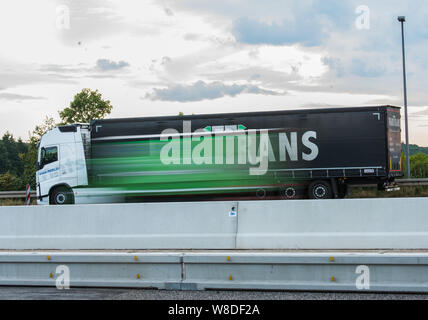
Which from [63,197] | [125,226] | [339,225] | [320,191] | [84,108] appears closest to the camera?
[339,225]

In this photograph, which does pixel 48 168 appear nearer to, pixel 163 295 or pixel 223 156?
pixel 223 156

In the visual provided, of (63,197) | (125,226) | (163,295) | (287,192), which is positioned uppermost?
(287,192)

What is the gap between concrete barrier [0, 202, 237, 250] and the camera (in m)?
7.75

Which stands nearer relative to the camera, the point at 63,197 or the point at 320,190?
the point at 320,190

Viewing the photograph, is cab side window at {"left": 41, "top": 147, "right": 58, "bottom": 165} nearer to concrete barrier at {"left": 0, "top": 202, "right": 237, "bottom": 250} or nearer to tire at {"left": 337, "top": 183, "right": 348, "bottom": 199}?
tire at {"left": 337, "top": 183, "right": 348, "bottom": 199}

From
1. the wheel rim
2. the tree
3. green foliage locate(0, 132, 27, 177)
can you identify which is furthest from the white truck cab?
green foliage locate(0, 132, 27, 177)

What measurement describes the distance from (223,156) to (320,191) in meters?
3.83

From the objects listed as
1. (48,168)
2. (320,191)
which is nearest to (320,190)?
(320,191)

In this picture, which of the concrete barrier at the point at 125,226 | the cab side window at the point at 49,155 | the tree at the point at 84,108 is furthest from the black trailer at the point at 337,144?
the tree at the point at 84,108

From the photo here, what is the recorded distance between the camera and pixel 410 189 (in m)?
22.7

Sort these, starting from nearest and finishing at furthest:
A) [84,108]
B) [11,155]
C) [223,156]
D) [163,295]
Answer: [163,295]
[223,156]
[84,108]
[11,155]

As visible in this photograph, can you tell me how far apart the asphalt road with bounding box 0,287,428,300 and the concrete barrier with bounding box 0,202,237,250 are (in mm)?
1028

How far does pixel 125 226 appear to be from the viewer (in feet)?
26.3
